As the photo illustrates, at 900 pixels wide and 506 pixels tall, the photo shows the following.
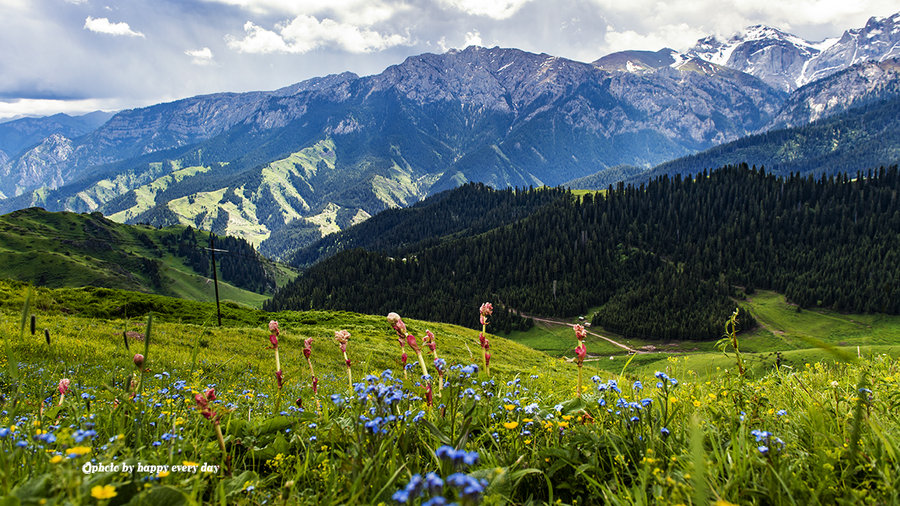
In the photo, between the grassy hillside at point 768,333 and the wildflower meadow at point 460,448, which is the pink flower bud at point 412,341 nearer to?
the wildflower meadow at point 460,448

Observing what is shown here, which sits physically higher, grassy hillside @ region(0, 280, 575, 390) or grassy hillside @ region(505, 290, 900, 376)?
grassy hillside @ region(0, 280, 575, 390)

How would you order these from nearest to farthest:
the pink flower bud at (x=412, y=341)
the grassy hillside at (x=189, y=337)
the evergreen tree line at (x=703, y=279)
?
the pink flower bud at (x=412, y=341) → the grassy hillside at (x=189, y=337) → the evergreen tree line at (x=703, y=279)

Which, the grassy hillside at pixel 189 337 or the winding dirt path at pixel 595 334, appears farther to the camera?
the winding dirt path at pixel 595 334

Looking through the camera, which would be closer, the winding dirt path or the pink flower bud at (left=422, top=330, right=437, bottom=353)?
the pink flower bud at (left=422, top=330, right=437, bottom=353)

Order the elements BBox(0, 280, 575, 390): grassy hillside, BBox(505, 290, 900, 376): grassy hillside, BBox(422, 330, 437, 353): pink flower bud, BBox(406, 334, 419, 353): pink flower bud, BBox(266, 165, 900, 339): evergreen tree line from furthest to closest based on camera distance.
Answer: BBox(266, 165, 900, 339): evergreen tree line, BBox(505, 290, 900, 376): grassy hillside, BBox(0, 280, 575, 390): grassy hillside, BBox(422, 330, 437, 353): pink flower bud, BBox(406, 334, 419, 353): pink flower bud

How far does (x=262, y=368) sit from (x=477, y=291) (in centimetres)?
17049

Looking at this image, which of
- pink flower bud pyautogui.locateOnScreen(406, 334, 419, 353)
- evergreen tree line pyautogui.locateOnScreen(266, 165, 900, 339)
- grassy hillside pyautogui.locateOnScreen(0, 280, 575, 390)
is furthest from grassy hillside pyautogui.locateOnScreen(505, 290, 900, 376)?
pink flower bud pyautogui.locateOnScreen(406, 334, 419, 353)

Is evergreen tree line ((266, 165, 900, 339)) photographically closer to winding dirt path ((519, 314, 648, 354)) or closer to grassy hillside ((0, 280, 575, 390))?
winding dirt path ((519, 314, 648, 354))

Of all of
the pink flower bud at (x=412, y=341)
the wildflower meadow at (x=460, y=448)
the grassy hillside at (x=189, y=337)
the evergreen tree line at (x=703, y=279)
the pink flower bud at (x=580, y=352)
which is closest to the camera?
the wildflower meadow at (x=460, y=448)

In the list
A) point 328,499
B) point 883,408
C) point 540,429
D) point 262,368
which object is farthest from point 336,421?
point 262,368

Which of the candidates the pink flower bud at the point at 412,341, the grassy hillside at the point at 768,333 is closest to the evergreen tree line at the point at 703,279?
the grassy hillside at the point at 768,333

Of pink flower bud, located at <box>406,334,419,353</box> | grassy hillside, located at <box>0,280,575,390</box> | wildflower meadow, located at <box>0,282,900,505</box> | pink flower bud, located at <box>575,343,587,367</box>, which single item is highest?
pink flower bud, located at <box>406,334,419,353</box>

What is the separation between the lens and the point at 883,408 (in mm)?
4656

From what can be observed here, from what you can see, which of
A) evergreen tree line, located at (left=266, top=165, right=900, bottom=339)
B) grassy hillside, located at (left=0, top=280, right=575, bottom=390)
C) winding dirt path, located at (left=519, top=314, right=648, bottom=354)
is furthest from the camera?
evergreen tree line, located at (left=266, top=165, right=900, bottom=339)
